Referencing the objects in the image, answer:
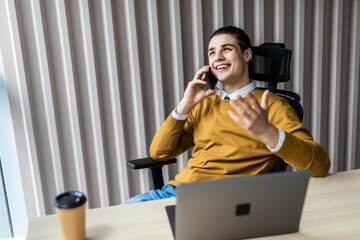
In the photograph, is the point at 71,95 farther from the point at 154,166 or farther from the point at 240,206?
the point at 240,206

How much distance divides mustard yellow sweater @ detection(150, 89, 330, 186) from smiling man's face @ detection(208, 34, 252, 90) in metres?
0.11

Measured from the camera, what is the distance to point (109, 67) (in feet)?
7.13

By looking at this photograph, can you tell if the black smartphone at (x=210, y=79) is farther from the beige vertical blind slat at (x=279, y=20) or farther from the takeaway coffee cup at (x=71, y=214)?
the takeaway coffee cup at (x=71, y=214)

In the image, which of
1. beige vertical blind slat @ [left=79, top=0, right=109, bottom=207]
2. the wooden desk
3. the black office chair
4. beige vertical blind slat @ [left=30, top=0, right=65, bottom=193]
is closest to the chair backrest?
the black office chair

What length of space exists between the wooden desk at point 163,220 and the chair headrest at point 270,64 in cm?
70

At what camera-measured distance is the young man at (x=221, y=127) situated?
1644 mm

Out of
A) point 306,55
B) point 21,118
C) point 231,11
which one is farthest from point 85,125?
point 306,55

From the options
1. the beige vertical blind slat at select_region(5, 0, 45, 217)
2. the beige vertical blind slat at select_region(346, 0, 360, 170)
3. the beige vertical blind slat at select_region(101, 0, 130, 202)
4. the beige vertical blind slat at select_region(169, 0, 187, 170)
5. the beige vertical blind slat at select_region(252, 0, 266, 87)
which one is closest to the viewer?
the beige vertical blind slat at select_region(5, 0, 45, 217)

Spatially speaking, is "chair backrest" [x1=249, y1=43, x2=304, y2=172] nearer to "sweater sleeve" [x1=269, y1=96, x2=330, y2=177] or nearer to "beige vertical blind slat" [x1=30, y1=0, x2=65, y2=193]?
"sweater sleeve" [x1=269, y1=96, x2=330, y2=177]

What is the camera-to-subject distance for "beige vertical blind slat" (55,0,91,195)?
2035 millimetres

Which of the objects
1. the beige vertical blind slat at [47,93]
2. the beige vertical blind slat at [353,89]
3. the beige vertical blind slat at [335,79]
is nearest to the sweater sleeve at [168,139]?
the beige vertical blind slat at [47,93]

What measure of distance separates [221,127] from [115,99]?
0.81 meters

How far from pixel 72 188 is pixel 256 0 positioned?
5.77 ft

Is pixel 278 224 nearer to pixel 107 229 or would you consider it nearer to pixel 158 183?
pixel 107 229
